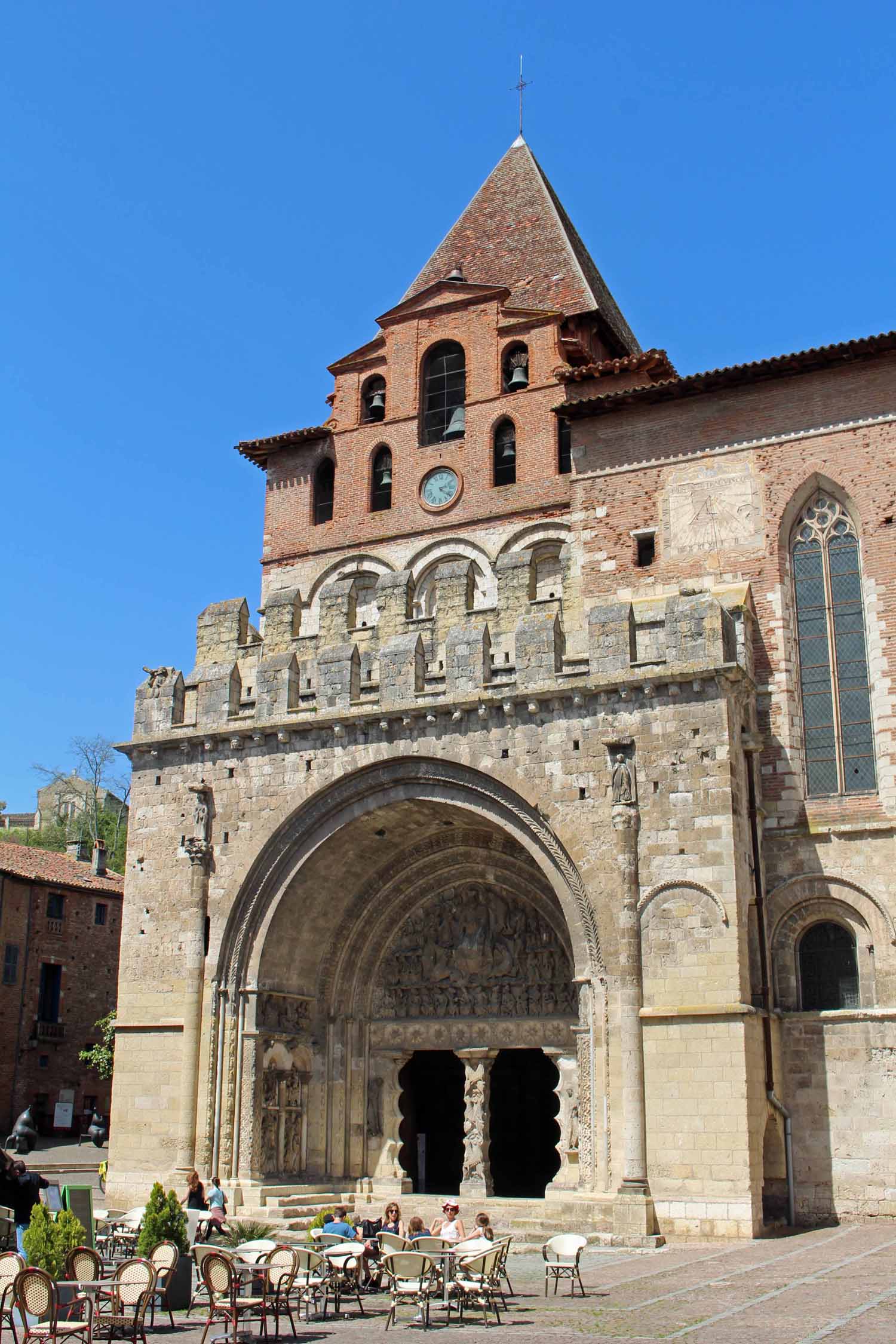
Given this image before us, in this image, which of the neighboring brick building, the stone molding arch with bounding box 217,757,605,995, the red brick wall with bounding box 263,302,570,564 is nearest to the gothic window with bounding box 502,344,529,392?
the red brick wall with bounding box 263,302,570,564

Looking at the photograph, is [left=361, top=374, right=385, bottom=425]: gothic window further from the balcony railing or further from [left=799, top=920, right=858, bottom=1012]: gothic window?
the balcony railing

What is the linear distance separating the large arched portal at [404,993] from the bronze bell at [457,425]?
7.51 metres

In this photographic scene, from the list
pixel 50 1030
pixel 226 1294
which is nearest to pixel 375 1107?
pixel 226 1294

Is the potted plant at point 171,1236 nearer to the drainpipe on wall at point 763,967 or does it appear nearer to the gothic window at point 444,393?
the drainpipe on wall at point 763,967

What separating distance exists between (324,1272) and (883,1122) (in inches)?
334

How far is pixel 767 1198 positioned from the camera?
18062 mm

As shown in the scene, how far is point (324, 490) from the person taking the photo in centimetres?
2647

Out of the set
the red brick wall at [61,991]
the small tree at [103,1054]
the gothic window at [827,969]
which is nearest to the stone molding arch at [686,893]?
the gothic window at [827,969]

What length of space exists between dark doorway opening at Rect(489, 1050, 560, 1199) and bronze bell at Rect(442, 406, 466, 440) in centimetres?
1085

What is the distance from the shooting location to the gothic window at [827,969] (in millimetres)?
18953

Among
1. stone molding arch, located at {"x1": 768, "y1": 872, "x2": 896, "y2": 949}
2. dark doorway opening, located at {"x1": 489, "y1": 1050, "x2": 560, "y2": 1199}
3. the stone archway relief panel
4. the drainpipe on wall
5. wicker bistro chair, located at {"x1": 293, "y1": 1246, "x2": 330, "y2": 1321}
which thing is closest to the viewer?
wicker bistro chair, located at {"x1": 293, "y1": 1246, "x2": 330, "y2": 1321}

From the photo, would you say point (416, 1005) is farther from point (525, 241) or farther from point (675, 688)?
point (525, 241)

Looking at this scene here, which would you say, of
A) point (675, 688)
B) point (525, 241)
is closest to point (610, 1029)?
point (675, 688)

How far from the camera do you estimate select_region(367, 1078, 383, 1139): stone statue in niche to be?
21641mm
